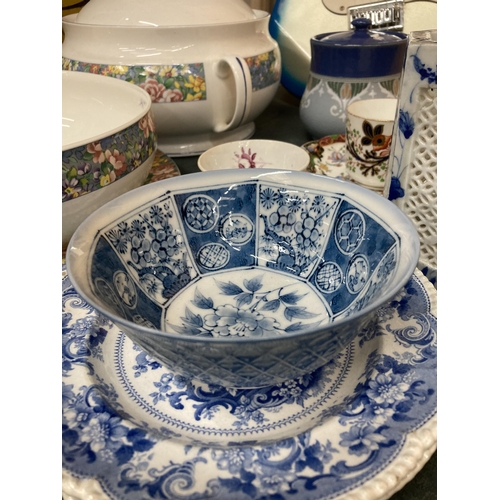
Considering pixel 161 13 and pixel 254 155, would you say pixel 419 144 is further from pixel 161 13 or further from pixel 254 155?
pixel 161 13

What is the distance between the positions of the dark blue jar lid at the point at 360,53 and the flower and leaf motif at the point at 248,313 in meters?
0.42

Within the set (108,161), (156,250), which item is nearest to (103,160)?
(108,161)

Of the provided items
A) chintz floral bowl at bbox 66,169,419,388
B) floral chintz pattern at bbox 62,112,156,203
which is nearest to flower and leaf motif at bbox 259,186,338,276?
chintz floral bowl at bbox 66,169,419,388

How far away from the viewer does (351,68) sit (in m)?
0.70

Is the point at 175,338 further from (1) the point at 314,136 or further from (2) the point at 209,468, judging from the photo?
(1) the point at 314,136

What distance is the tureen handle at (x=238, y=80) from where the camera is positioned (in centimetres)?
61

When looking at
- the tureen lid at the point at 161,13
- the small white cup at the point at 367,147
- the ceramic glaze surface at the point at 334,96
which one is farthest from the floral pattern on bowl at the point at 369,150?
the tureen lid at the point at 161,13

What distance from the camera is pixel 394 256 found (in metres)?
0.32

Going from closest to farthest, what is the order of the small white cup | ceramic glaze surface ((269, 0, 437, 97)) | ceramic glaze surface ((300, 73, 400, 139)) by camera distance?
the small white cup, ceramic glaze surface ((300, 73, 400, 139)), ceramic glaze surface ((269, 0, 437, 97))

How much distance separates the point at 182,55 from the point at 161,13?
75mm

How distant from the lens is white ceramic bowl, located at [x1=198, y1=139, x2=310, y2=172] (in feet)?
2.10

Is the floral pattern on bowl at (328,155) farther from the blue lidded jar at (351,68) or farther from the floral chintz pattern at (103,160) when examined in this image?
the floral chintz pattern at (103,160)

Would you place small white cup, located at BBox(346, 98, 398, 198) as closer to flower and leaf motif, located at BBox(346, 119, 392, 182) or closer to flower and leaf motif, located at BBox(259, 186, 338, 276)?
flower and leaf motif, located at BBox(346, 119, 392, 182)

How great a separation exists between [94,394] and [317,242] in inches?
9.3
